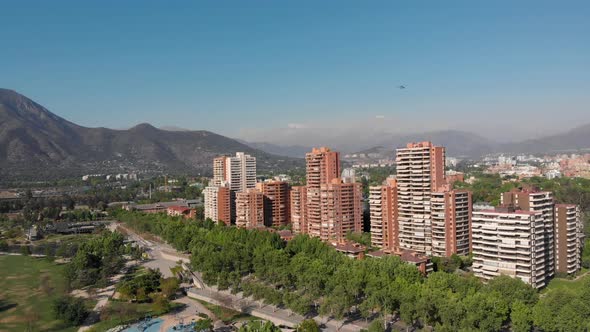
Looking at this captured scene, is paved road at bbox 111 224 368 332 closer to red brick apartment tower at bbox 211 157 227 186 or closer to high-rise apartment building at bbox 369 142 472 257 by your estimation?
high-rise apartment building at bbox 369 142 472 257

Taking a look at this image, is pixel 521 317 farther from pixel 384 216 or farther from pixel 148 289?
pixel 148 289

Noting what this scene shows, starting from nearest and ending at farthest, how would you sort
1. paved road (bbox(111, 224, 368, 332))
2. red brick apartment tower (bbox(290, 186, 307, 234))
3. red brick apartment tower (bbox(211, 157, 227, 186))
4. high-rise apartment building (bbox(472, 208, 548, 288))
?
paved road (bbox(111, 224, 368, 332)), high-rise apartment building (bbox(472, 208, 548, 288)), red brick apartment tower (bbox(290, 186, 307, 234)), red brick apartment tower (bbox(211, 157, 227, 186))

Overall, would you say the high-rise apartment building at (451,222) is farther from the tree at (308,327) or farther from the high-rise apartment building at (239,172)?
the high-rise apartment building at (239,172)

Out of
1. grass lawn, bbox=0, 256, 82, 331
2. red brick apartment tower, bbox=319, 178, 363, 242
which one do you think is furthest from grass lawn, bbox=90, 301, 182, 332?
red brick apartment tower, bbox=319, 178, 363, 242

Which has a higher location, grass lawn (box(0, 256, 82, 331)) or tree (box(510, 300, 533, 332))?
tree (box(510, 300, 533, 332))

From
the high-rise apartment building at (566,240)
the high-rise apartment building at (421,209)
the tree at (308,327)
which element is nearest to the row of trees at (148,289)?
the tree at (308,327)

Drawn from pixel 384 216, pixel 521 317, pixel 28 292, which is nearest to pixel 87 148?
pixel 28 292
